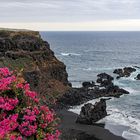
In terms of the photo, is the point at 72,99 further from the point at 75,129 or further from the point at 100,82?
the point at 100,82


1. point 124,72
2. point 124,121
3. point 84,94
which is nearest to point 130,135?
point 124,121

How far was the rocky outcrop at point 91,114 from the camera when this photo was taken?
5350 centimetres

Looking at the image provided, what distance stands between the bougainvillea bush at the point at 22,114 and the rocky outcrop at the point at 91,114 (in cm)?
4002

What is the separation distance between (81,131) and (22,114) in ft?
119

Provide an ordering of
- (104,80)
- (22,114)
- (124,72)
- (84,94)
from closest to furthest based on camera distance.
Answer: (22,114), (84,94), (104,80), (124,72)

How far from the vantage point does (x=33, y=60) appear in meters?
70.6

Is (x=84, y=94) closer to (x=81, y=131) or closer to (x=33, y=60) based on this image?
(x=33, y=60)

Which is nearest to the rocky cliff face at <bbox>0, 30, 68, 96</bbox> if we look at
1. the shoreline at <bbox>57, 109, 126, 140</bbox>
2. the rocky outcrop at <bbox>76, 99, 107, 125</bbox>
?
the shoreline at <bbox>57, 109, 126, 140</bbox>

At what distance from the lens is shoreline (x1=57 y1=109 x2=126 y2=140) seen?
4616 cm

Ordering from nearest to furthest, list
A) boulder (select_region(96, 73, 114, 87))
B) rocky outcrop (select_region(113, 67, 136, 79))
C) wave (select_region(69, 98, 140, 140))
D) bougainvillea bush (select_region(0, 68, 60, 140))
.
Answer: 1. bougainvillea bush (select_region(0, 68, 60, 140))
2. wave (select_region(69, 98, 140, 140))
3. boulder (select_region(96, 73, 114, 87))
4. rocky outcrop (select_region(113, 67, 136, 79))

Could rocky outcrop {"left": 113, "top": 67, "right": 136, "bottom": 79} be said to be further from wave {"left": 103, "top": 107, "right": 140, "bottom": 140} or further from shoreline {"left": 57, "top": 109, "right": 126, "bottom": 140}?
shoreline {"left": 57, "top": 109, "right": 126, "bottom": 140}

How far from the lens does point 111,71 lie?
116 meters

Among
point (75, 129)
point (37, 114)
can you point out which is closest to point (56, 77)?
point (75, 129)

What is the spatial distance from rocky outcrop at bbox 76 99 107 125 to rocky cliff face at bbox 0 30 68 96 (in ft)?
39.4
